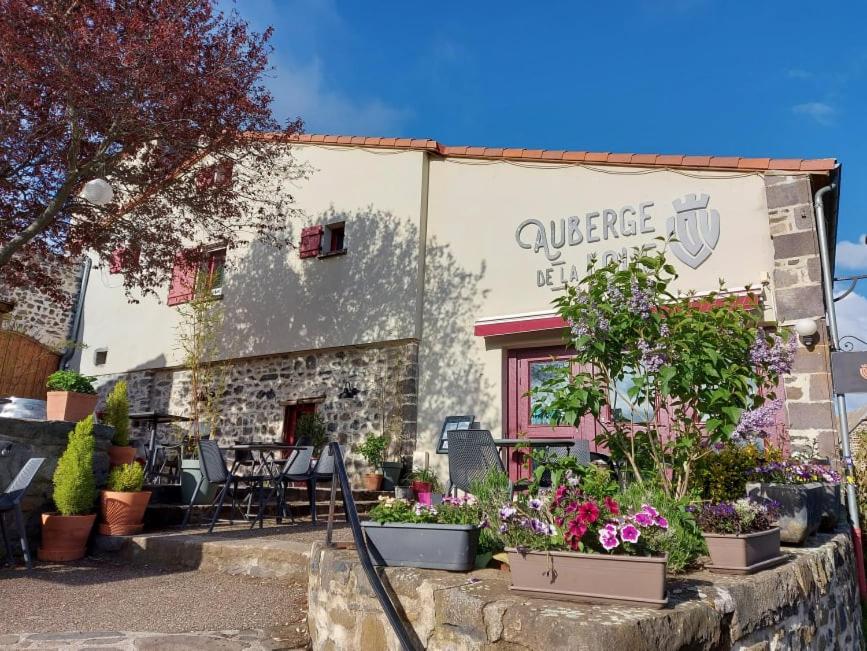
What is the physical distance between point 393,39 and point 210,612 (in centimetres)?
615

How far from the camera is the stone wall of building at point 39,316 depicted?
11.4 metres

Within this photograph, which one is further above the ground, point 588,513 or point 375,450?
point 375,450

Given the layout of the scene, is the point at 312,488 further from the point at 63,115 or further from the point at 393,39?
the point at 393,39

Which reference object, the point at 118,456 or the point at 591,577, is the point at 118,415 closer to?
the point at 118,456

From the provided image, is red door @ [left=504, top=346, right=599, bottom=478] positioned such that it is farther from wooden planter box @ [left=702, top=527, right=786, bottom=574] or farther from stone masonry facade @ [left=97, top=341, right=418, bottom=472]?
wooden planter box @ [left=702, top=527, right=786, bottom=574]

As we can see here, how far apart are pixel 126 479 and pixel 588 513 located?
164 inches

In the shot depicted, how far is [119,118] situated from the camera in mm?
6043

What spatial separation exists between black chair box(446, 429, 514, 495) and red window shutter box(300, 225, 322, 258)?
18.9 feet

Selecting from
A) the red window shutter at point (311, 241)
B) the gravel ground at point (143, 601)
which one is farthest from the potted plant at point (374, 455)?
the gravel ground at point (143, 601)

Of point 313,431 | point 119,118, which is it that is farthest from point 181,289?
point 119,118

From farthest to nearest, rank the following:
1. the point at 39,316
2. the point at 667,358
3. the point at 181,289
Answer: the point at 39,316
the point at 181,289
the point at 667,358

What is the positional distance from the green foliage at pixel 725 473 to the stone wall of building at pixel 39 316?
434 inches

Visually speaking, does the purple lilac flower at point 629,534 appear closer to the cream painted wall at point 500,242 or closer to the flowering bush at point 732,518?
the flowering bush at point 732,518

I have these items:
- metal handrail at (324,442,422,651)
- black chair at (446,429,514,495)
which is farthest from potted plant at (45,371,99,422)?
metal handrail at (324,442,422,651)
